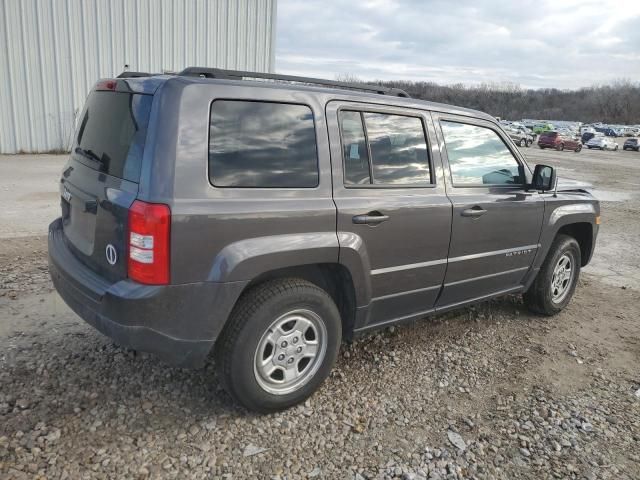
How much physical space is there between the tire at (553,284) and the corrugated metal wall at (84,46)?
1461 centimetres

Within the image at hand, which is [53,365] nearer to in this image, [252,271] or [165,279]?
[165,279]

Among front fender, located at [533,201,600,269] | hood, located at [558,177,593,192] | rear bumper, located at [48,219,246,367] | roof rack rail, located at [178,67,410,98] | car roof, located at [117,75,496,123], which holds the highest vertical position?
roof rack rail, located at [178,67,410,98]

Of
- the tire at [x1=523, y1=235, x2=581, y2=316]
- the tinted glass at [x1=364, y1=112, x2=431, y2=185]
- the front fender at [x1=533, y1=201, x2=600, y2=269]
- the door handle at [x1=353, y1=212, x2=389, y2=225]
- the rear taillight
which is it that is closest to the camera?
the rear taillight

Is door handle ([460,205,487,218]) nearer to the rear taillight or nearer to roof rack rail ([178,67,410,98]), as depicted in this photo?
roof rack rail ([178,67,410,98])

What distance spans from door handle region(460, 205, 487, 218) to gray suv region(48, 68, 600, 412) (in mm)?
12

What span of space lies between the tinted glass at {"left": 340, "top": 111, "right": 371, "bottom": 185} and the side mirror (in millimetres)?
1694

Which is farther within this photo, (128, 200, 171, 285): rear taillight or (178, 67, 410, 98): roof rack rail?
(178, 67, 410, 98): roof rack rail

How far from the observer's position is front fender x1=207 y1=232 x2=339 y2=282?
2.51m

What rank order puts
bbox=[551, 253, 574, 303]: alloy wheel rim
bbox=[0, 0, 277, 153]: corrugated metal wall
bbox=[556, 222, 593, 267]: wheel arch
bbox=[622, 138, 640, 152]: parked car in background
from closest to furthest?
bbox=[551, 253, 574, 303]: alloy wheel rim → bbox=[556, 222, 593, 267]: wheel arch → bbox=[0, 0, 277, 153]: corrugated metal wall → bbox=[622, 138, 640, 152]: parked car in background

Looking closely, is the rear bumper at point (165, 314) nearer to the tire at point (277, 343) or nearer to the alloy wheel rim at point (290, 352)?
the tire at point (277, 343)

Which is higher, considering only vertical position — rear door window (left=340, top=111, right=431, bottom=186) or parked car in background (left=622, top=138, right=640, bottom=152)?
rear door window (left=340, top=111, right=431, bottom=186)

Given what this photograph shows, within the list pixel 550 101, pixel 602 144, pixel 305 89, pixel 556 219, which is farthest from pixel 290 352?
pixel 550 101

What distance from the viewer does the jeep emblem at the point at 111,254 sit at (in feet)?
8.35

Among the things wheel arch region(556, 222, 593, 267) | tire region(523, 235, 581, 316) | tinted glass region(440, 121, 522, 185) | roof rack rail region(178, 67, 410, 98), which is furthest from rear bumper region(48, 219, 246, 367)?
wheel arch region(556, 222, 593, 267)
